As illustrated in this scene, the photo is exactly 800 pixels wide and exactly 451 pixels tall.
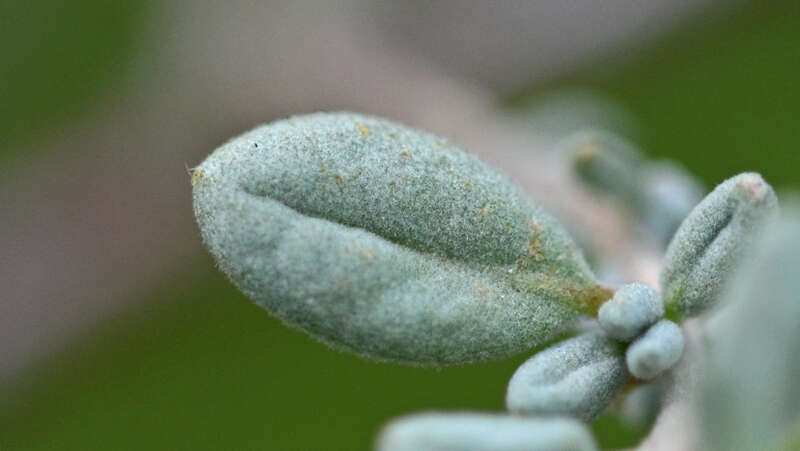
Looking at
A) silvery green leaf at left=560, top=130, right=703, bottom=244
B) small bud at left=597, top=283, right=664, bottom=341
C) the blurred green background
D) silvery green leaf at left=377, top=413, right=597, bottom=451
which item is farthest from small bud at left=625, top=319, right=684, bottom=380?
the blurred green background

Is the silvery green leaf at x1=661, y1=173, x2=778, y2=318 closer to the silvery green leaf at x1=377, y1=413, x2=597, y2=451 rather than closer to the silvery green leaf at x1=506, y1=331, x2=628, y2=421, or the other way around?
the silvery green leaf at x1=506, y1=331, x2=628, y2=421

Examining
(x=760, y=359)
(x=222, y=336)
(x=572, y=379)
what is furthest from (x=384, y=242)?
(x=222, y=336)

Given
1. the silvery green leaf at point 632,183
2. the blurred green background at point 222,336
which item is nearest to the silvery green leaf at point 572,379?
the silvery green leaf at point 632,183

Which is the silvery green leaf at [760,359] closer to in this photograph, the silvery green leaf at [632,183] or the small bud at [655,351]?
the small bud at [655,351]

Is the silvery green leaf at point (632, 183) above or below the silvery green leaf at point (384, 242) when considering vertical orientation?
above

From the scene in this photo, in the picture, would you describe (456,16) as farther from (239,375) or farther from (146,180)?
(239,375)

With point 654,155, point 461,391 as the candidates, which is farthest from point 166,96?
point 654,155
